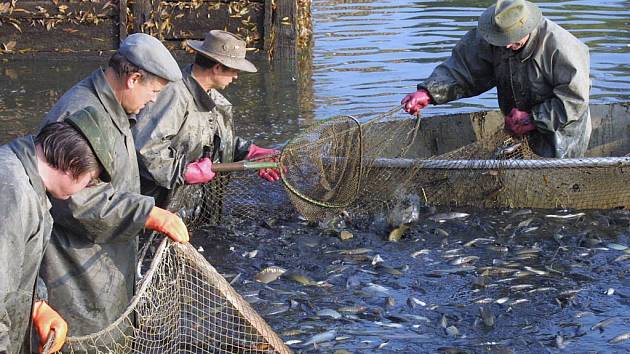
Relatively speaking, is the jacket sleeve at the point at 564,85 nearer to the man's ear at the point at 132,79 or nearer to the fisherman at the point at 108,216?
the fisherman at the point at 108,216

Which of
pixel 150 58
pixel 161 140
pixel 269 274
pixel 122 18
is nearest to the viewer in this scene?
pixel 150 58

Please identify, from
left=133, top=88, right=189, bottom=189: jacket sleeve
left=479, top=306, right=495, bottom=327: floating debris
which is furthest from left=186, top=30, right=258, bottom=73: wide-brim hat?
left=479, top=306, right=495, bottom=327: floating debris

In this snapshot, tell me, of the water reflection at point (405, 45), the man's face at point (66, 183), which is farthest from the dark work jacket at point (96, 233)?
the water reflection at point (405, 45)

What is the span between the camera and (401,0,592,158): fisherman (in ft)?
27.6

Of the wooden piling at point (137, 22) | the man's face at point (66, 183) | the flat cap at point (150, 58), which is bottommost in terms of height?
the wooden piling at point (137, 22)

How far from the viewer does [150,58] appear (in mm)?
5316

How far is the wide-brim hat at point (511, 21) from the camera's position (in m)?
8.30

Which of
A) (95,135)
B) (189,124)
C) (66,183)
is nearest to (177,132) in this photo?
(189,124)

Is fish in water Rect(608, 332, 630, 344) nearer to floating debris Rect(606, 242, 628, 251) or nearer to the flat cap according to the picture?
floating debris Rect(606, 242, 628, 251)

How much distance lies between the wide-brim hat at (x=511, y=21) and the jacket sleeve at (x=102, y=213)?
4316mm

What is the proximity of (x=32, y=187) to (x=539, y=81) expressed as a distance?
5734 mm

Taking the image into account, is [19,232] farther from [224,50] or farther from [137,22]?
[137,22]

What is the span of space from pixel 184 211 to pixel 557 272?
10.4 ft

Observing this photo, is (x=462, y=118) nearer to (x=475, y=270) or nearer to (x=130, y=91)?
(x=475, y=270)
